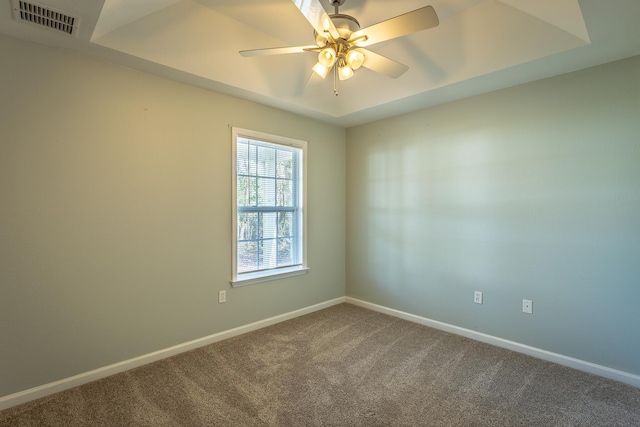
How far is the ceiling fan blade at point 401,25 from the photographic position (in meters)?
1.51

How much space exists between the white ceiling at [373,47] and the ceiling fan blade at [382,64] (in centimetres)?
55

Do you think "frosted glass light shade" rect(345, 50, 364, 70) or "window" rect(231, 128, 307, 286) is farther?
"window" rect(231, 128, 307, 286)

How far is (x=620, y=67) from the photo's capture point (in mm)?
2219

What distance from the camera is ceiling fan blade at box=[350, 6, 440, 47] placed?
4.94 feet

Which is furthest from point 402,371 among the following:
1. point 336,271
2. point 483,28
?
point 483,28

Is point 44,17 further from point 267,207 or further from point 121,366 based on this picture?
point 121,366

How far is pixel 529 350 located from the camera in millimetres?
2605

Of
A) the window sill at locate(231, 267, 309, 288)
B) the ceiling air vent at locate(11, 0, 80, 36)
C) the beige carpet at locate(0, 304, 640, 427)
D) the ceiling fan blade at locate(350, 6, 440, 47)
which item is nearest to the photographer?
the ceiling fan blade at locate(350, 6, 440, 47)

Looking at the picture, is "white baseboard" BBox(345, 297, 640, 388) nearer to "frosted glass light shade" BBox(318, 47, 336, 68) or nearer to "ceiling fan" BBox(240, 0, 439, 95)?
"ceiling fan" BBox(240, 0, 439, 95)

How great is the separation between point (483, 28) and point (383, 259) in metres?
2.46

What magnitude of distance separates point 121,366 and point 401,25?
3.01m

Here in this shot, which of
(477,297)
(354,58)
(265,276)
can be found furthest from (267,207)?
(477,297)

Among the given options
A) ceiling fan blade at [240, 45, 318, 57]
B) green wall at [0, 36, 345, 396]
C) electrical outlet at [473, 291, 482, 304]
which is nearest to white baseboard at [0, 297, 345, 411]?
green wall at [0, 36, 345, 396]

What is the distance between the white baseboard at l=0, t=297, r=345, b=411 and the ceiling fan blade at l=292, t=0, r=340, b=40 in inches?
105
